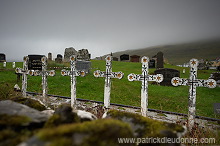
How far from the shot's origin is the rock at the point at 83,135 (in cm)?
151

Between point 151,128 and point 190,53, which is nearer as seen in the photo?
point 151,128

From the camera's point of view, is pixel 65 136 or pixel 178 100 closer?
pixel 65 136

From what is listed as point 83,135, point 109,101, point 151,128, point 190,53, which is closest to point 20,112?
point 83,135

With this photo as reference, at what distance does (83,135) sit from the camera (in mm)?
1637

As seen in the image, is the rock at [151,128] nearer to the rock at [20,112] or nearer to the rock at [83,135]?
the rock at [83,135]

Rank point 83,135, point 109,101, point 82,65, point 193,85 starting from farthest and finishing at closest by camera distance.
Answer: point 82,65 < point 109,101 < point 193,85 < point 83,135

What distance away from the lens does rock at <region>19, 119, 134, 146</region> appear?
151 centimetres

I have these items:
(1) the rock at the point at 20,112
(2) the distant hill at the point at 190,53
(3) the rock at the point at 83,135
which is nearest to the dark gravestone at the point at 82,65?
(1) the rock at the point at 20,112

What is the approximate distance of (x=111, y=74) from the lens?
5.57m

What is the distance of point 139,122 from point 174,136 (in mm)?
649

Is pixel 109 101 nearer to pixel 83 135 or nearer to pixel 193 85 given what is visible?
pixel 193 85

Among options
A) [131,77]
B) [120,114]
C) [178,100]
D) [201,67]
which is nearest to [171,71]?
[178,100]

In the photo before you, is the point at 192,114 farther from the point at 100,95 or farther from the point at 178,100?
the point at 100,95

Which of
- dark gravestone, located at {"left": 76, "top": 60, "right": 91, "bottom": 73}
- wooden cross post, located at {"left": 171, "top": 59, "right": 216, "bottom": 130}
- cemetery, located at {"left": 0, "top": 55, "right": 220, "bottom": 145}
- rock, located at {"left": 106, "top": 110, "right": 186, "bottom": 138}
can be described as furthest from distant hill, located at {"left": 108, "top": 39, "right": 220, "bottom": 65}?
rock, located at {"left": 106, "top": 110, "right": 186, "bottom": 138}
